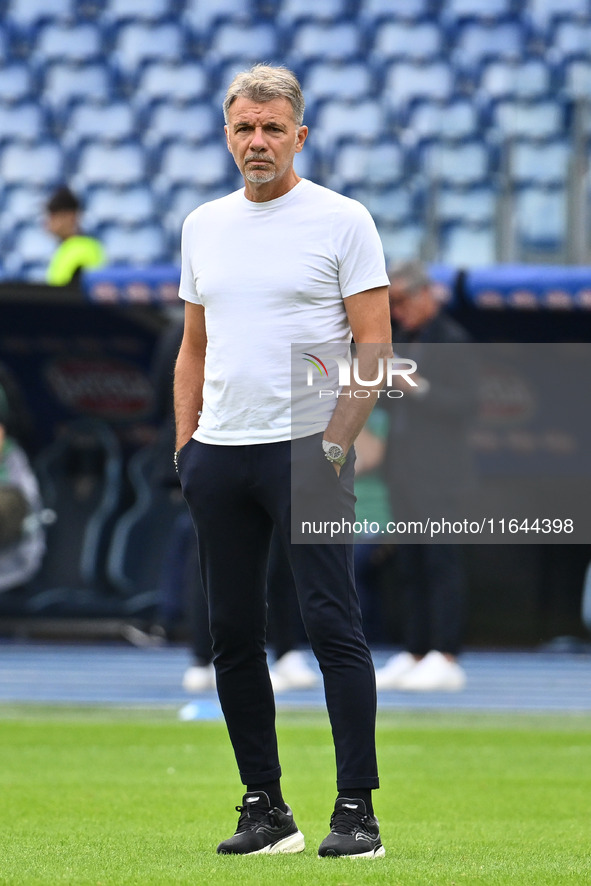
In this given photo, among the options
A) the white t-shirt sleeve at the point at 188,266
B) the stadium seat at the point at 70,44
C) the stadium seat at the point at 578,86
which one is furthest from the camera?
the stadium seat at the point at 70,44

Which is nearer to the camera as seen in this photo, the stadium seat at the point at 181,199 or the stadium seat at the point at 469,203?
the stadium seat at the point at 469,203

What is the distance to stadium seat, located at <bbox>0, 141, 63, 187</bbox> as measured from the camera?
561 inches

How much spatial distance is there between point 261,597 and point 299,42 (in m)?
11.8

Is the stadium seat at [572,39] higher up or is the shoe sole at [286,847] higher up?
the stadium seat at [572,39]

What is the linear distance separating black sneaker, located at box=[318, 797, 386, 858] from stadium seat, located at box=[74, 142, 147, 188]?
1143cm

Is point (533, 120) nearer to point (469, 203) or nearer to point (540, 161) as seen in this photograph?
point (540, 161)

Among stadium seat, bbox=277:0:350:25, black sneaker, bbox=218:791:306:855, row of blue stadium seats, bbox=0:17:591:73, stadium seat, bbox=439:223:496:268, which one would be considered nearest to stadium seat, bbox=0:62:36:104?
row of blue stadium seats, bbox=0:17:591:73

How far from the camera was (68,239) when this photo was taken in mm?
10125

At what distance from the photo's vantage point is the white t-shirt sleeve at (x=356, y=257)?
10.8ft

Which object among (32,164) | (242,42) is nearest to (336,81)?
(242,42)

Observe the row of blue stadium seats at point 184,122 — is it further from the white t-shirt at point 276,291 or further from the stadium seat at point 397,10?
the white t-shirt at point 276,291

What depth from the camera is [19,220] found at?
14.2 metres

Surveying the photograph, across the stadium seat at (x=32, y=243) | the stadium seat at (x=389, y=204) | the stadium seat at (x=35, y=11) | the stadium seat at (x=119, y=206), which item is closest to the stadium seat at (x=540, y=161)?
the stadium seat at (x=389, y=204)

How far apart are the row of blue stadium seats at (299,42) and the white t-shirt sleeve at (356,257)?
11.0 meters
